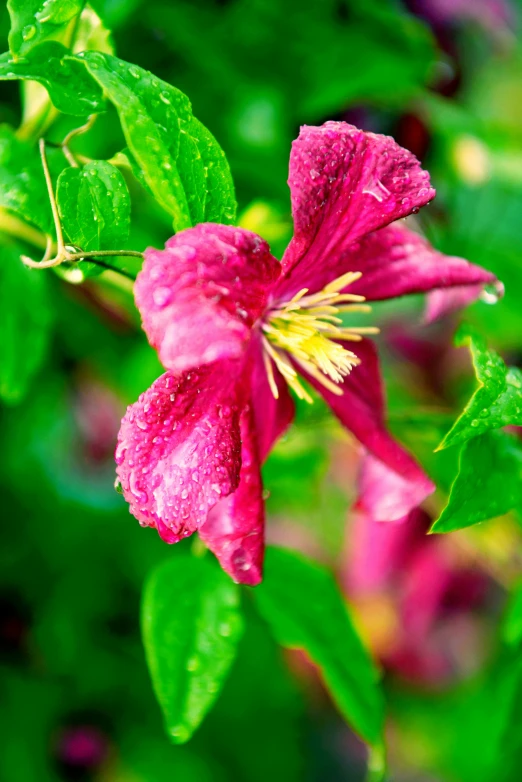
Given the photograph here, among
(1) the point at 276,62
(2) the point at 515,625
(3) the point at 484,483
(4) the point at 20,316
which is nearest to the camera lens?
(3) the point at 484,483

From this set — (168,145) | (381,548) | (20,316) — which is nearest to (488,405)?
(168,145)

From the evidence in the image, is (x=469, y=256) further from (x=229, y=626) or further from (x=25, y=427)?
(x=25, y=427)

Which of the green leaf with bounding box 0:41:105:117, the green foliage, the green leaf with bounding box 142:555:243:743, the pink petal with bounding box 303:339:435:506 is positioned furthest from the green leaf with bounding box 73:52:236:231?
the green foliage

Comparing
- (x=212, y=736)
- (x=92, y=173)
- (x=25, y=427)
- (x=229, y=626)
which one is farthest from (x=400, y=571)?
(x=92, y=173)

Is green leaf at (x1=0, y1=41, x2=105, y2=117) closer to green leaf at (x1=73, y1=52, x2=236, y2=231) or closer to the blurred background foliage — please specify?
green leaf at (x1=73, y1=52, x2=236, y2=231)

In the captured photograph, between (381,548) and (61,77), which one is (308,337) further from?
(381,548)

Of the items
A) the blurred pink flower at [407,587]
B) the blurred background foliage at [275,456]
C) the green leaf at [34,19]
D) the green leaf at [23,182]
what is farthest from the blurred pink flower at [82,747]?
the green leaf at [34,19]

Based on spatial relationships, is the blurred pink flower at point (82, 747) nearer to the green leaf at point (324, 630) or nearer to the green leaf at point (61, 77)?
the green leaf at point (324, 630)
